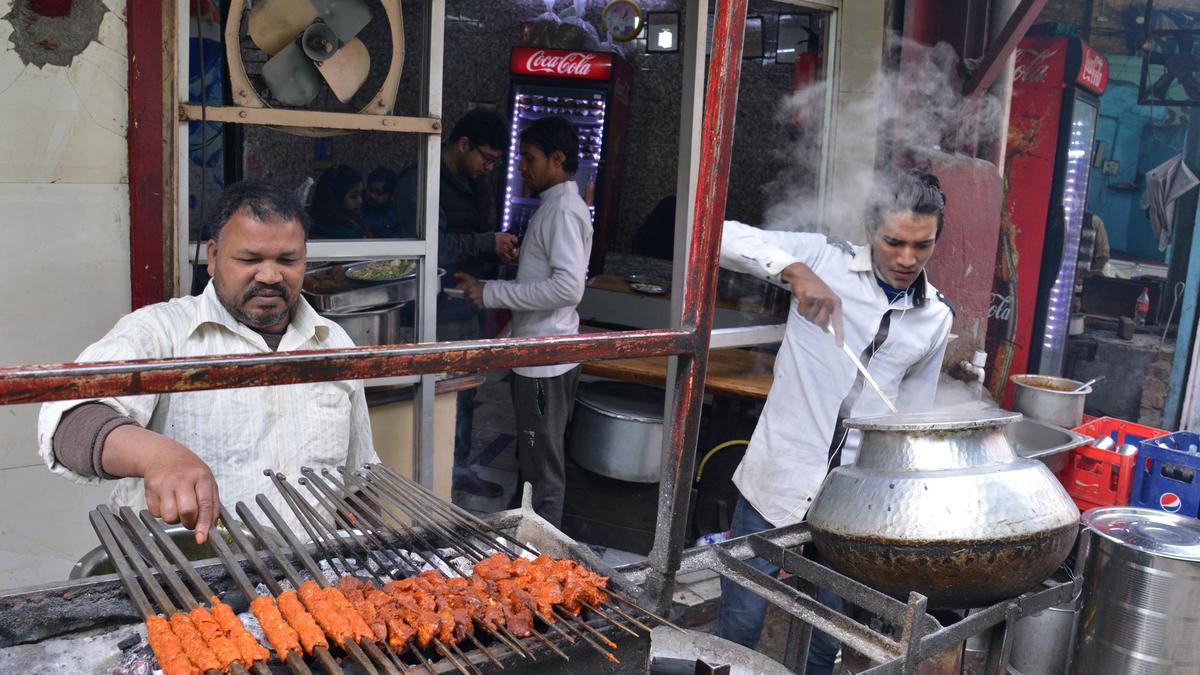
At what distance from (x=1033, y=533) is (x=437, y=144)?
2.73m

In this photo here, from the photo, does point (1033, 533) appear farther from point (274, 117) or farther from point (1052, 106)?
point (1052, 106)

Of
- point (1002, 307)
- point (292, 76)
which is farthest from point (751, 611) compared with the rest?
point (1002, 307)

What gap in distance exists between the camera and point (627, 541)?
583cm

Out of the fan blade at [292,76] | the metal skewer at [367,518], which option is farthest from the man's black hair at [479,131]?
the metal skewer at [367,518]

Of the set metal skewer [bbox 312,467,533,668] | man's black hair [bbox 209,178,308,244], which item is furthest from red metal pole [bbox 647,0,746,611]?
man's black hair [bbox 209,178,308,244]

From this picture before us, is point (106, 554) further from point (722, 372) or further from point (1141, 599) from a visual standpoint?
point (1141, 599)

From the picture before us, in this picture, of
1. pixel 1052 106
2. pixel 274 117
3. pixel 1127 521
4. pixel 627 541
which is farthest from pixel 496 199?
pixel 1127 521

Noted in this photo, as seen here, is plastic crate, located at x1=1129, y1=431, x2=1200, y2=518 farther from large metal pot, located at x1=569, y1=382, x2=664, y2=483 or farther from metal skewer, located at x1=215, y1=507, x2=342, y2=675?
metal skewer, located at x1=215, y1=507, x2=342, y2=675

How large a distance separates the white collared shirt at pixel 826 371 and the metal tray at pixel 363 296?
1.38m

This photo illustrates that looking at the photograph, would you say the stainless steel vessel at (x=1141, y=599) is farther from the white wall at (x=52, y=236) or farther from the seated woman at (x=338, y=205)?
the white wall at (x=52, y=236)

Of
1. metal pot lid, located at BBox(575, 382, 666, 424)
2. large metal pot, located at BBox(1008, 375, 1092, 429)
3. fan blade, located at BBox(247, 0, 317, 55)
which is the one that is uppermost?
fan blade, located at BBox(247, 0, 317, 55)

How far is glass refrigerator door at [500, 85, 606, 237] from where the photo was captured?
27.7 ft

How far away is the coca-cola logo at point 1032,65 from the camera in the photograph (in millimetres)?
7199

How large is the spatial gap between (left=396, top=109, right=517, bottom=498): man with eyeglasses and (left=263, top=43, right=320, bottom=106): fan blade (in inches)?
76.2
